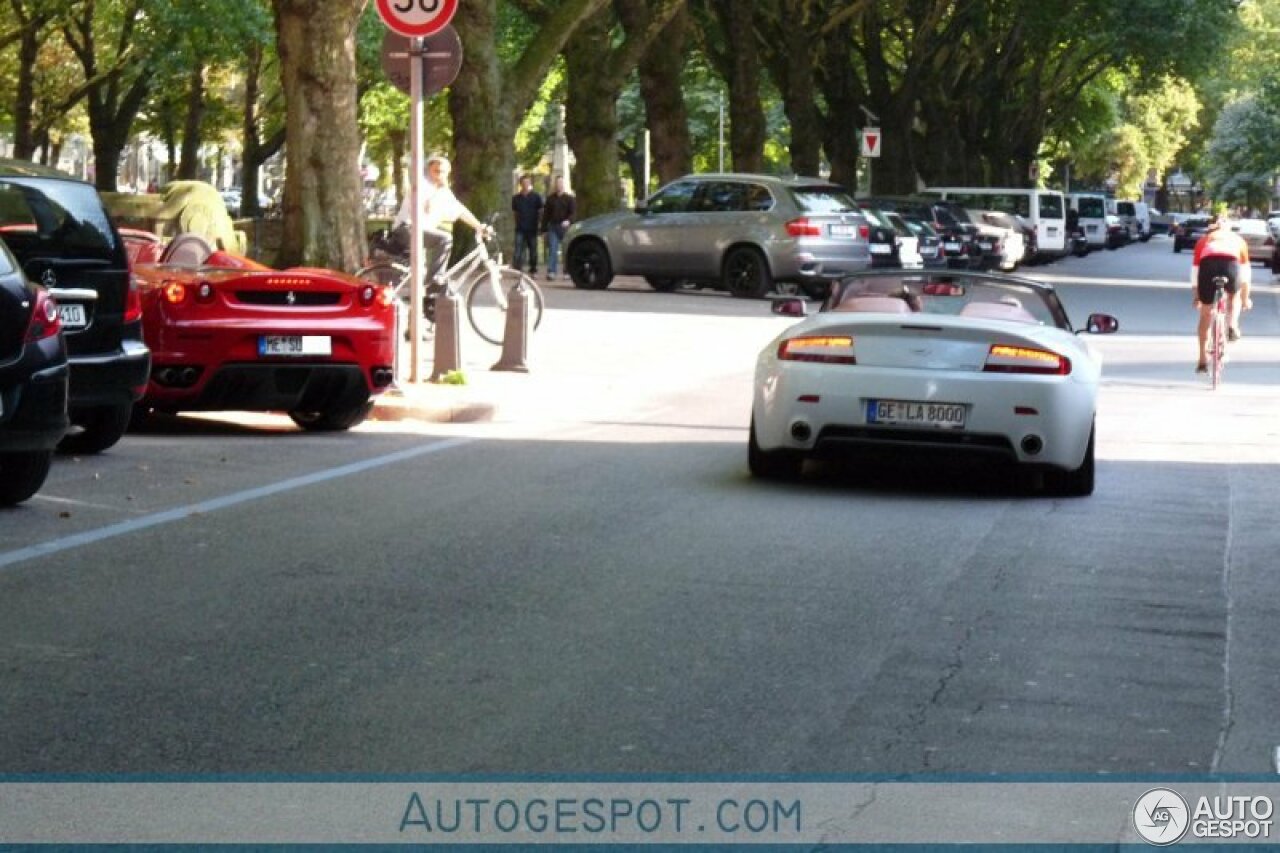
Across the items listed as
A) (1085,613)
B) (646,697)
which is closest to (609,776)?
(646,697)

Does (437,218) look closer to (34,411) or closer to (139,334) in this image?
(139,334)

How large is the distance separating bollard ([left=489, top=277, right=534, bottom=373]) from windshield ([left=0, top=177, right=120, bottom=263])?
6.89 meters

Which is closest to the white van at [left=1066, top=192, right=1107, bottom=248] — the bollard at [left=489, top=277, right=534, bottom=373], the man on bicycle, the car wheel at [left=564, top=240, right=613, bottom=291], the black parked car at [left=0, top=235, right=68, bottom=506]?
the car wheel at [left=564, top=240, right=613, bottom=291]

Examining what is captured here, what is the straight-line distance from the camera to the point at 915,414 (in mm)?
13008

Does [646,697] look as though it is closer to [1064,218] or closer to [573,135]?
[573,135]

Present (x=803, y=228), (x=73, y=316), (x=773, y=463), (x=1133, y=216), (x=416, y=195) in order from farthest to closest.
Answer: (x=1133, y=216), (x=803, y=228), (x=416, y=195), (x=73, y=316), (x=773, y=463)

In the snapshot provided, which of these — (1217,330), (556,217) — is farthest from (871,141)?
(1217,330)

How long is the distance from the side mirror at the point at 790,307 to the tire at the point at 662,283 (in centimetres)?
2248

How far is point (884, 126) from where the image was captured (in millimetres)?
62281

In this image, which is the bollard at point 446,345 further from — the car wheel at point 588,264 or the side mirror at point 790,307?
the car wheel at point 588,264

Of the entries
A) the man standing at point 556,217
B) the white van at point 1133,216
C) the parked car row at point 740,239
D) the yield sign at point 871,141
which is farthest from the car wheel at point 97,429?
the white van at point 1133,216

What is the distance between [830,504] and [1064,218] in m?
51.3

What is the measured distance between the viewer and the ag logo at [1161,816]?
230 inches

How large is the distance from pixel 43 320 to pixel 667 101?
35232mm
